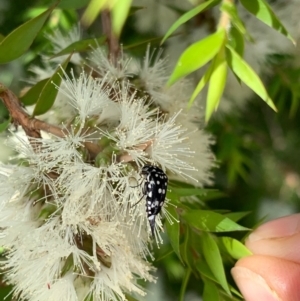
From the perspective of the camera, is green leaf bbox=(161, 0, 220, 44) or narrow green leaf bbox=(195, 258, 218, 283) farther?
narrow green leaf bbox=(195, 258, 218, 283)

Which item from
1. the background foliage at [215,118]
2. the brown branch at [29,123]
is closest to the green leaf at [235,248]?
the background foliage at [215,118]

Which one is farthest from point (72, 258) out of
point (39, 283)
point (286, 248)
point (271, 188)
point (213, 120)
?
point (271, 188)

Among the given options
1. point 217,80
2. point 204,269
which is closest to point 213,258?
point 204,269

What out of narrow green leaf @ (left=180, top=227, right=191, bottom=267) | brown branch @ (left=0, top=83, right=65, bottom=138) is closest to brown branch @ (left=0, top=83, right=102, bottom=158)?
brown branch @ (left=0, top=83, right=65, bottom=138)

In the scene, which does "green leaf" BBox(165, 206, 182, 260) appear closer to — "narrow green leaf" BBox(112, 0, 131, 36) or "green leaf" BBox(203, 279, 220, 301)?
"green leaf" BBox(203, 279, 220, 301)

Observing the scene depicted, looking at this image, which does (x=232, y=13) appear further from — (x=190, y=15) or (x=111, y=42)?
(x=111, y=42)

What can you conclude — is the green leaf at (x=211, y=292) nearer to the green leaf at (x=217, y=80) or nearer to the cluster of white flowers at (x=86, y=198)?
the cluster of white flowers at (x=86, y=198)

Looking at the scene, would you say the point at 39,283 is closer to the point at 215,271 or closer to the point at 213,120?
the point at 215,271

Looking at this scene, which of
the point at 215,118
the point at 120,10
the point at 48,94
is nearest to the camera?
the point at 120,10
